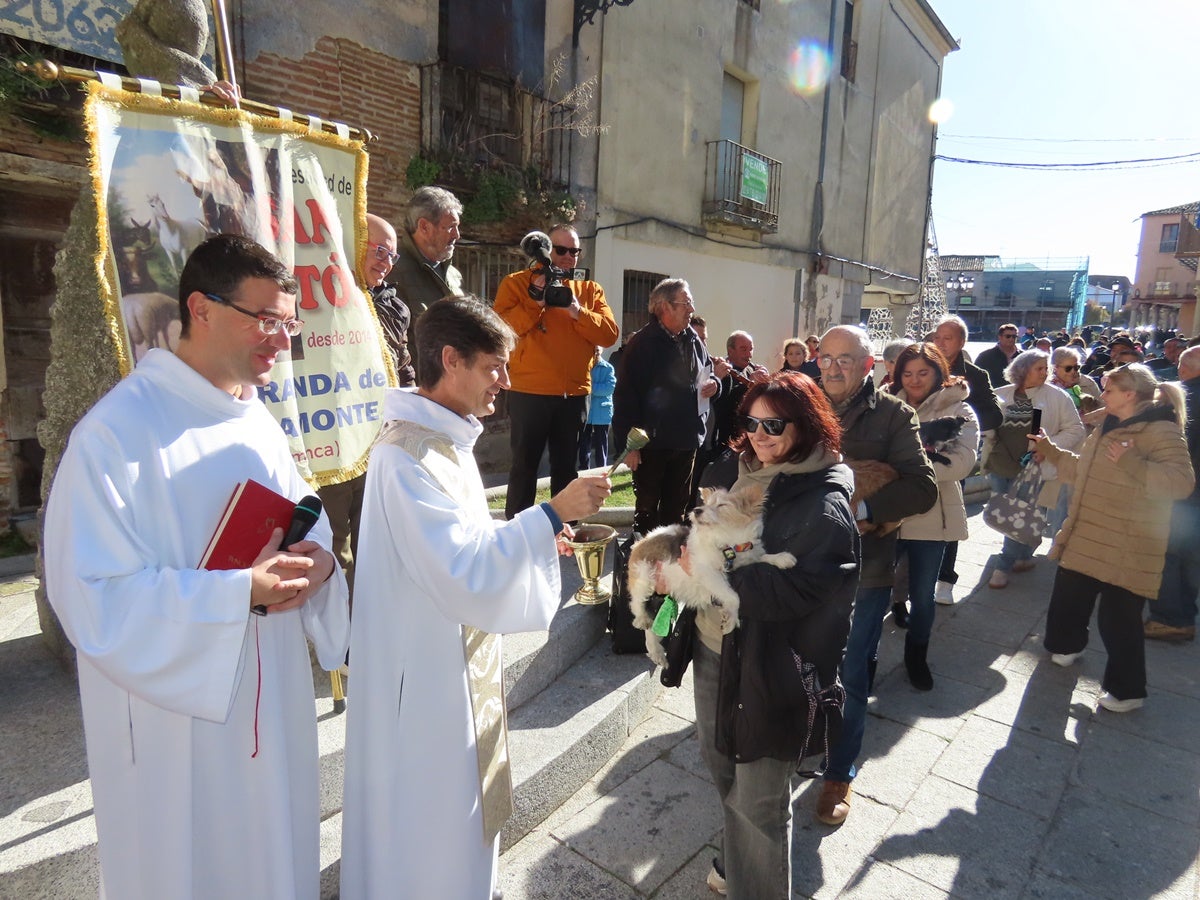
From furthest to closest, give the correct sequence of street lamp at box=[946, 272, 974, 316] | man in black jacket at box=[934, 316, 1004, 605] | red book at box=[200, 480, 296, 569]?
street lamp at box=[946, 272, 974, 316] → man in black jacket at box=[934, 316, 1004, 605] → red book at box=[200, 480, 296, 569]

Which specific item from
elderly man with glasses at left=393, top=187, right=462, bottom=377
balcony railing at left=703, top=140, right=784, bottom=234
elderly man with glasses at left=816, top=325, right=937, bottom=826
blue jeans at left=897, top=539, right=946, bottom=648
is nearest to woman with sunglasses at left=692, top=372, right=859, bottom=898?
elderly man with glasses at left=816, top=325, right=937, bottom=826

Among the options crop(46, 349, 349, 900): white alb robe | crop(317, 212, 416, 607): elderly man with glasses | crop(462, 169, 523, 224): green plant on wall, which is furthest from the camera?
crop(462, 169, 523, 224): green plant on wall

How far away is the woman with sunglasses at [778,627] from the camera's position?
2.12 m

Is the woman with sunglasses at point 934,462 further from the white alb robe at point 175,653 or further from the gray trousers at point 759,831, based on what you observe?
the white alb robe at point 175,653

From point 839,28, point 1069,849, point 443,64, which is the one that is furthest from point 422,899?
Result: point 839,28

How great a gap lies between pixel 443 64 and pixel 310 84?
5.31ft

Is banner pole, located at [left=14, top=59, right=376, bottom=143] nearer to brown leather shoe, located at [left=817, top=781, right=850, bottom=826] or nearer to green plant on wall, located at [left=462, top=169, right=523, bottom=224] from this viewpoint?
brown leather shoe, located at [left=817, top=781, right=850, bottom=826]

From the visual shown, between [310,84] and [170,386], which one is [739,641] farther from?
[310,84]

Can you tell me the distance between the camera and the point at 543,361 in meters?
Result: 4.41

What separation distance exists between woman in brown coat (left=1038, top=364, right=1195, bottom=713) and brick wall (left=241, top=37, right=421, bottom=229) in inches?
240

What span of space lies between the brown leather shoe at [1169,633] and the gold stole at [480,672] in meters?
4.98

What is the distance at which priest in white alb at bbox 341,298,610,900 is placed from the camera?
1814 mm

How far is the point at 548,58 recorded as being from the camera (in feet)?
30.6

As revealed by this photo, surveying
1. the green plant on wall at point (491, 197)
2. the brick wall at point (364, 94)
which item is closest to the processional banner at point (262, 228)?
the brick wall at point (364, 94)
